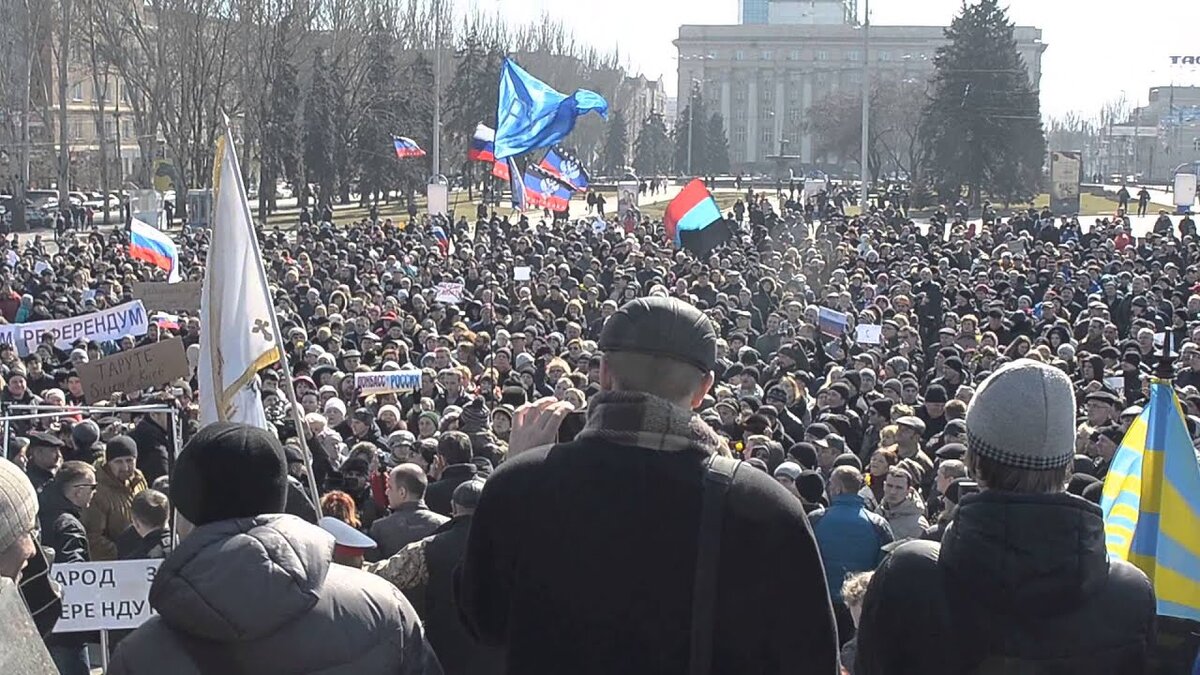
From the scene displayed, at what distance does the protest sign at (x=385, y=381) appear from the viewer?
12461 millimetres

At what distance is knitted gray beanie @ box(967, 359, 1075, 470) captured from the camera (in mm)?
2760

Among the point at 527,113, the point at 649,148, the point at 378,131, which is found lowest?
the point at 649,148

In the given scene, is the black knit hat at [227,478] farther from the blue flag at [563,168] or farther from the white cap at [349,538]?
the blue flag at [563,168]

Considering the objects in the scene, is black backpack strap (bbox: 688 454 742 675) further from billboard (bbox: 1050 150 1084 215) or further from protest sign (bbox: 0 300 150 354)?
billboard (bbox: 1050 150 1084 215)

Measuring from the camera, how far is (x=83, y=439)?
31.4ft

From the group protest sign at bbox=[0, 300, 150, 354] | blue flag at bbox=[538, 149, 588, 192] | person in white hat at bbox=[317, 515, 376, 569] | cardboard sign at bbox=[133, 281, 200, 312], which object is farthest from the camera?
blue flag at bbox=[538, 149, 588, 192]

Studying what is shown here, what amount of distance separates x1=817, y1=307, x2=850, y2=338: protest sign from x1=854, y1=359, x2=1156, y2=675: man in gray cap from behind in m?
12.9

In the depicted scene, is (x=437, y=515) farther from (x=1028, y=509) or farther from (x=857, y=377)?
(x=857, y=377)

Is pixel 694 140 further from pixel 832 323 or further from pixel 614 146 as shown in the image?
pixel 832 323

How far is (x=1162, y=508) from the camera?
179 inches

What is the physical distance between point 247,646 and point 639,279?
63.0 feet

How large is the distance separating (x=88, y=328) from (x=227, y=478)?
12.7 m

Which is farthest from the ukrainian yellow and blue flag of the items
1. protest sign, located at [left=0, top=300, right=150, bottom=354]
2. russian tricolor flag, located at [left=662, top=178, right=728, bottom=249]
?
russian tricolor flag, located at [left=662, top=178, right=728, bottom=249]

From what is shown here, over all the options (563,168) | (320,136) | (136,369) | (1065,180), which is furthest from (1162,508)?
(1065,180)
